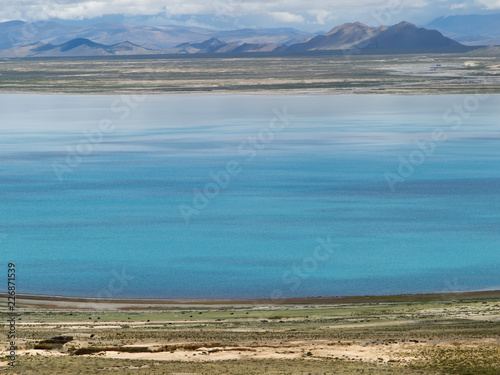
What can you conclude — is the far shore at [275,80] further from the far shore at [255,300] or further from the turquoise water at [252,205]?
the far shore at [255,300]

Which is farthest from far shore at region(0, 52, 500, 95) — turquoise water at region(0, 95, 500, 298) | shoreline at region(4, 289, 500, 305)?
shoreline at region(4, 289, 500, 305)

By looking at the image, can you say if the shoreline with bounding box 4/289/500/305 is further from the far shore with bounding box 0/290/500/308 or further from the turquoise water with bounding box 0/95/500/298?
the turquoise water with bounding box 0/95/500/298

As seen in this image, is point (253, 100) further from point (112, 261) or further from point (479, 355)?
point (479, 355)

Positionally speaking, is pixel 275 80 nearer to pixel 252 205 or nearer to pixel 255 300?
pixel 252 205

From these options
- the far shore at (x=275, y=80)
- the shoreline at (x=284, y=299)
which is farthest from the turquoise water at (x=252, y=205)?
the far shore at (x=275, y=80)

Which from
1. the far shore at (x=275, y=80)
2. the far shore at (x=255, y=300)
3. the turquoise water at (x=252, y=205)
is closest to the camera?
the far shore at (x=255, y=300)

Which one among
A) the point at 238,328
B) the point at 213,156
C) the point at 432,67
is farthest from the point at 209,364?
the point at 432,67

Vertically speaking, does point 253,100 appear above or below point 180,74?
below

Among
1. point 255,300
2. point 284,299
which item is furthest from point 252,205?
point 284,299
